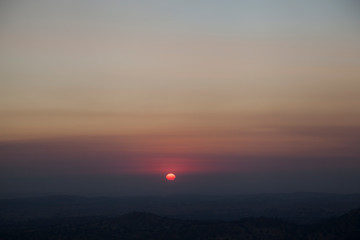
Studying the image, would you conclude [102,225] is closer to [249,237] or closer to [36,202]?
[249,237]

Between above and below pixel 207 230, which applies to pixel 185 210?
above

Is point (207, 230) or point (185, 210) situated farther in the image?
point (185, 210)

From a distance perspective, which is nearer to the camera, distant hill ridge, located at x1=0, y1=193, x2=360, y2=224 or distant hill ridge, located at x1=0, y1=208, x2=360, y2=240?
distant hill ridge, located at x1=0, y1=208, x2=360, y2=240

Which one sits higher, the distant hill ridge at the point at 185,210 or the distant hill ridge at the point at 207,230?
the distant hill ridge at the point at 185,210

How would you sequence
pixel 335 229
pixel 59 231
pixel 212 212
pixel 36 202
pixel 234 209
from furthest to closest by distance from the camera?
pixel 36 202 < pixel 234 209 < pixel 212 212 < pixel 59 231 < pixel 335 229

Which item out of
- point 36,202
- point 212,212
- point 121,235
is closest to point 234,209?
point 212,212

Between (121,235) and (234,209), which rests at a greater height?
(234,209)

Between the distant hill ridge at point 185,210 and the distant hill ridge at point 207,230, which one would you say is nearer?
the distant hill ridge at point 207,230

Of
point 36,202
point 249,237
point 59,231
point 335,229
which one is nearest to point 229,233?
point 249,237

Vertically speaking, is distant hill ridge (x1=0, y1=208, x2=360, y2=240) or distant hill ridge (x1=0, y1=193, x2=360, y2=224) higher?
distant hill ridge (x1=0, y1=193, x2=360, y2=224)

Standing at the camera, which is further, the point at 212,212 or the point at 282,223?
the point at 212,212

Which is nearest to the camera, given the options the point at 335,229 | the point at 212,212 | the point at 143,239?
the point at 335,229
